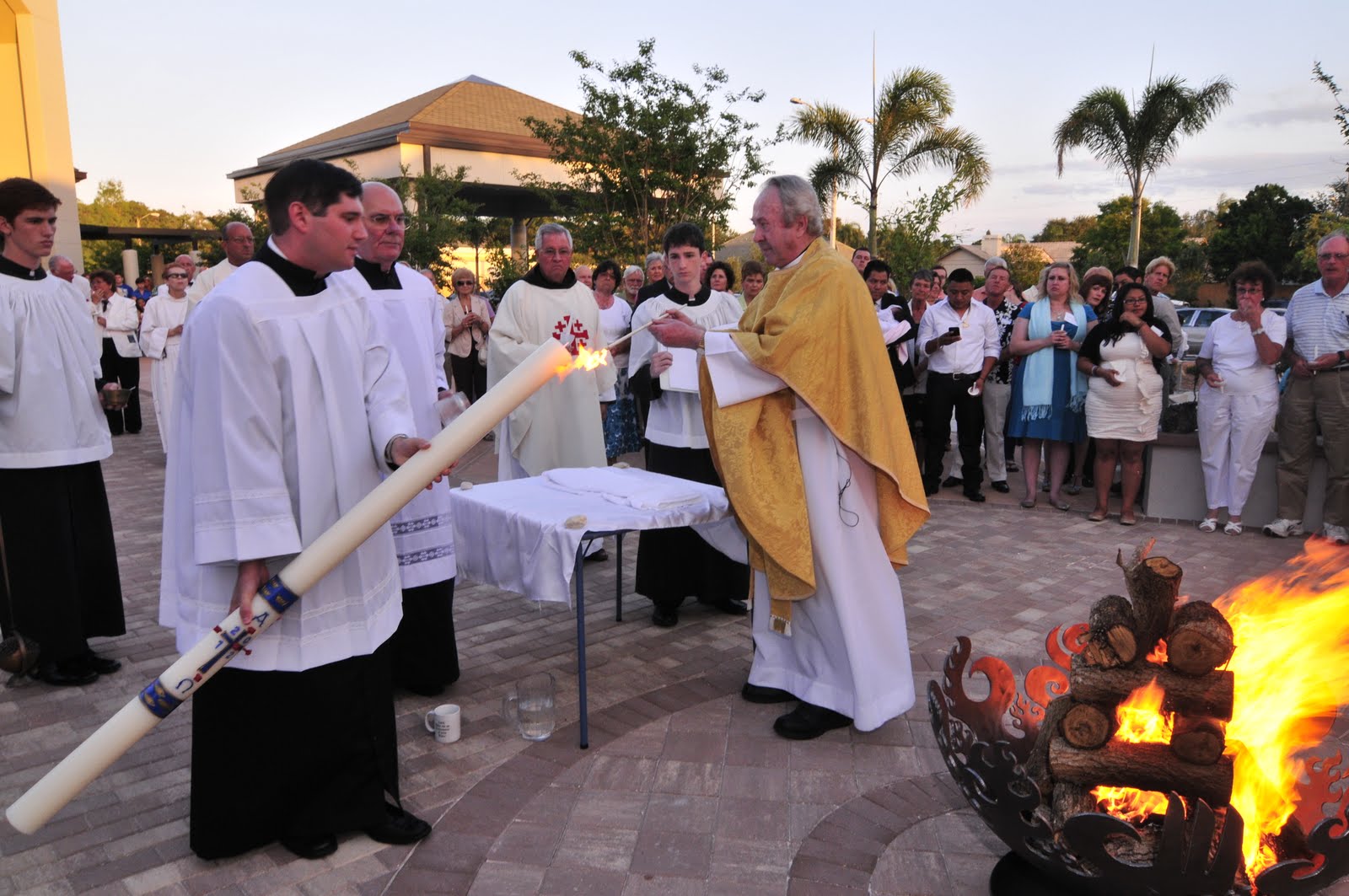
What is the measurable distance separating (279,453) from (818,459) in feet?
6.99

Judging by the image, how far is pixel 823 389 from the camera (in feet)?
12.6

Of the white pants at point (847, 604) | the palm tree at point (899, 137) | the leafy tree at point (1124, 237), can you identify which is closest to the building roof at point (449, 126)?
the palm tree at point (899, 137)

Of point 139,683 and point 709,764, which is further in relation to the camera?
point 139,683

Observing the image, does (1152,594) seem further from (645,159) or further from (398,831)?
(645,159)

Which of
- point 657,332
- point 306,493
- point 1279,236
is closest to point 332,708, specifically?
point 306,493

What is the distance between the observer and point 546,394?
6.49m

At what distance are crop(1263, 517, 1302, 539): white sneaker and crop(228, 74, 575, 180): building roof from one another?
2537 centimetres

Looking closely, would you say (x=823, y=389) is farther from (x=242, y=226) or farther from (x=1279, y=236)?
(x=1279, y=236)

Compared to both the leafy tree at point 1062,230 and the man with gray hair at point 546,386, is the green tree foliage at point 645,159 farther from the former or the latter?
the leafy tree at point 1062,230

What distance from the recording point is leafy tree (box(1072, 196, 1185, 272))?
136ft

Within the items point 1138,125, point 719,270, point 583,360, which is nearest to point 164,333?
point 719,270

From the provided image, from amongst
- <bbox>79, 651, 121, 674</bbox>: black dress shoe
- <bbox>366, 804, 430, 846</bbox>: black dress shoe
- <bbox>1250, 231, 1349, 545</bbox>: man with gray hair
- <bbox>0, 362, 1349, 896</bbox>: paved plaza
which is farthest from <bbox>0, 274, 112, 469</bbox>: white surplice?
<bbox>1250, 231, 1349, 545</bbox>: man with gray hair

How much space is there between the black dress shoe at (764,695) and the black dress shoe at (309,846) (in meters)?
1.96

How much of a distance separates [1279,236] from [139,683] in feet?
146
